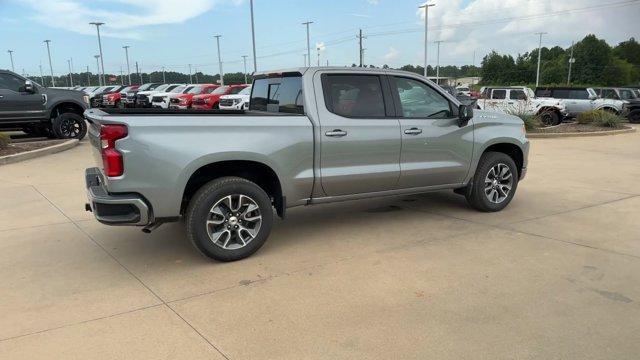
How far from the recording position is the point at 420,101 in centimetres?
580

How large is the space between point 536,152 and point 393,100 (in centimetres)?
811

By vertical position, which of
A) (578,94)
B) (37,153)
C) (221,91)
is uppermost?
(221,91)

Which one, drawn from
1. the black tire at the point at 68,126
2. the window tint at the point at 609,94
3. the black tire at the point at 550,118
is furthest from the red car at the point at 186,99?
the window tint at the point at 609,94

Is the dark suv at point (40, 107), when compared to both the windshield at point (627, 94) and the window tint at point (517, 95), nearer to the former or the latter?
the window tint at point (517, 95)

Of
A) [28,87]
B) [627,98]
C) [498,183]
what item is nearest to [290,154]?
[498,183]

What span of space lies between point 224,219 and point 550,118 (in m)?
18.2

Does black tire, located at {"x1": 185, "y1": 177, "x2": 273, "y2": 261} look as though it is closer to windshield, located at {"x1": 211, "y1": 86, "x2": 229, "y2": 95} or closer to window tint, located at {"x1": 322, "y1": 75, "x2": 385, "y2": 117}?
window tint, located at {"x1": 322, "y1": 75, "x2": 385, "y2": 117}

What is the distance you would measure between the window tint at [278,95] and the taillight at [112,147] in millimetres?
1796

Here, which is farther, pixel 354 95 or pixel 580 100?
pixel 580 100

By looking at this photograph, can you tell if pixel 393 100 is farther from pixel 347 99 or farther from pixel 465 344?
pixel 465 344

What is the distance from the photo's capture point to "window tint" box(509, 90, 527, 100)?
20.8 meters

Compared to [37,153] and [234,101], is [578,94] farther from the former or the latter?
[37,153]

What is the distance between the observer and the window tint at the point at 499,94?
71.1ft

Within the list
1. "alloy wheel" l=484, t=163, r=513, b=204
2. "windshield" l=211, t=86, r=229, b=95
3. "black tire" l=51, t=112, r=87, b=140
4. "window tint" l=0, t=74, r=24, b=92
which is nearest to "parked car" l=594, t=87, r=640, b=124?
"windshield" l=211, t=86, r=229, b=95
